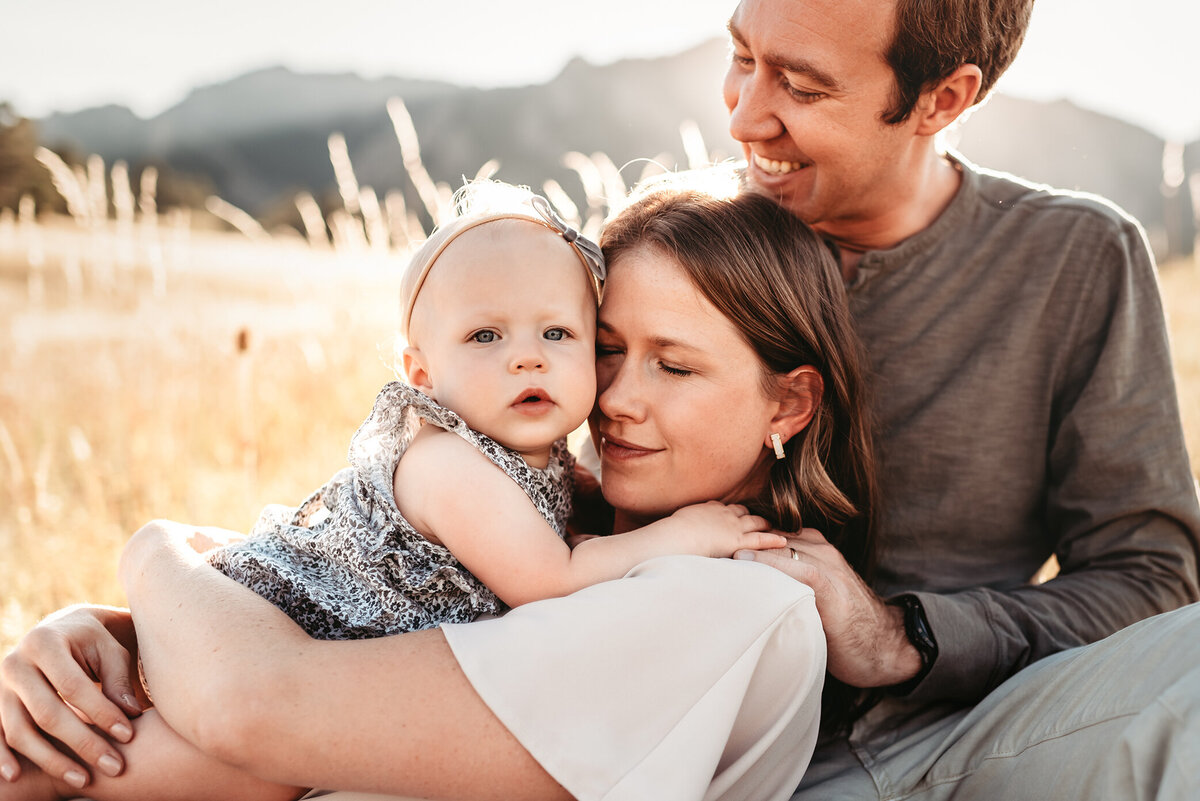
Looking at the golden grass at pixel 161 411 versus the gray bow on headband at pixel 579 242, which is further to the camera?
the golden grass at pixel 161 411

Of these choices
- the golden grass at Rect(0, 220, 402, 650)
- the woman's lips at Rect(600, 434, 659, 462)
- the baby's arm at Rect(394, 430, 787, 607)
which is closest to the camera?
the baby's arm at Rect(394, 430, 787, 607)

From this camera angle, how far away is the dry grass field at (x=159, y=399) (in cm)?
343

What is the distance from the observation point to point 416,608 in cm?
195

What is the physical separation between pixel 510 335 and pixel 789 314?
658 millimetres

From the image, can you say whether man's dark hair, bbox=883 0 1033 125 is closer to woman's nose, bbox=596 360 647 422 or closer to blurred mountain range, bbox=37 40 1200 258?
woman's nose, bbox=596 360 647 422

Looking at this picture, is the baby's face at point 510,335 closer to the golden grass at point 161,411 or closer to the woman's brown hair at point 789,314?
the woman's brown hair at point 789,314

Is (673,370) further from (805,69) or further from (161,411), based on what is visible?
(161,411)

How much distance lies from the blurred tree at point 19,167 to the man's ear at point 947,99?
1203 cm

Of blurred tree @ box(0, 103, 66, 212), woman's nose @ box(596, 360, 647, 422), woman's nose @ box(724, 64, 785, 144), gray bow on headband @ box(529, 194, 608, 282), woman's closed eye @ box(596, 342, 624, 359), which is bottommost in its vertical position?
woman's nose @ box(596, 360, 647, 422)

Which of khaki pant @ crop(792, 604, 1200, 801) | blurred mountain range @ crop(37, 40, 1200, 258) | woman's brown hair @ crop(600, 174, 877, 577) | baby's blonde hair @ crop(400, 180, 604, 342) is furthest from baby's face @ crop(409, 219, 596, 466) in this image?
blurred mountain range @ crop(37, 40, 1200, 258)

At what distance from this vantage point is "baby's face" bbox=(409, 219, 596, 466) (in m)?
1.94

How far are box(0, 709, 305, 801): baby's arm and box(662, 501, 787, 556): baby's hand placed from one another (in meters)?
0.91

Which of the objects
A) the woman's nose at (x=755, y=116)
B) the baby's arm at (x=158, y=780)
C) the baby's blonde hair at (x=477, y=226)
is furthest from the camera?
the woman's nose at (x=755, y=116)

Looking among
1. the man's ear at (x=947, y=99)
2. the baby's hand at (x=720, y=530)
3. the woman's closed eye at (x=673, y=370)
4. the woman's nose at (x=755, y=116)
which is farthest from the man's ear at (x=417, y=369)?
the man's ear at (x=947, y=99)
